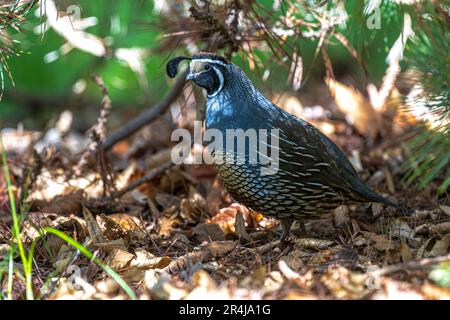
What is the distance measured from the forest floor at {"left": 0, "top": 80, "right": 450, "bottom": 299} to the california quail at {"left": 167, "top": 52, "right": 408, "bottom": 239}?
0.20 metres

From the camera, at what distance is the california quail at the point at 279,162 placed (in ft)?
12.1

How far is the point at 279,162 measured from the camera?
3699 mm

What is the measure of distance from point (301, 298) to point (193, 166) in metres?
2.56

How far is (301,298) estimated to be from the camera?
8.63 feet

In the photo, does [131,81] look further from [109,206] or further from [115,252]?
[115,252]

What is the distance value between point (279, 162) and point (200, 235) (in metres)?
0.74

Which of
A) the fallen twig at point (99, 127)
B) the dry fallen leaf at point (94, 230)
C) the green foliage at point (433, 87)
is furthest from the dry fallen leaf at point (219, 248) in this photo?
the fallen twig at point (99, 127)

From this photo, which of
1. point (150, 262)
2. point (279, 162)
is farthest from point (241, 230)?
point (150, 262)

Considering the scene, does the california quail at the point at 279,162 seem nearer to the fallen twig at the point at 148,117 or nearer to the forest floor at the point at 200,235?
the forest floor at the point at 200,235

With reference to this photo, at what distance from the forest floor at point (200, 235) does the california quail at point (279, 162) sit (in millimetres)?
201

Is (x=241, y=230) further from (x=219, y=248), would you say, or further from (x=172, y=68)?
(x=172, y=68)

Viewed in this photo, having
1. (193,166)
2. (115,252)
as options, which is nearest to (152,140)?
(193,166)
